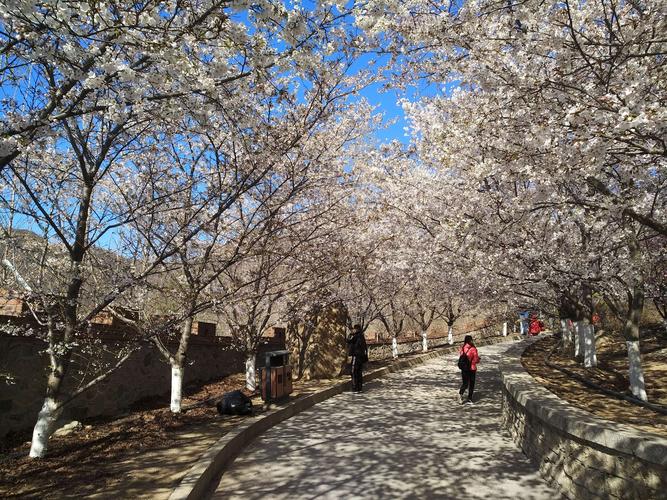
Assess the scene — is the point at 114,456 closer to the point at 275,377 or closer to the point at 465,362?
the point at 275,377

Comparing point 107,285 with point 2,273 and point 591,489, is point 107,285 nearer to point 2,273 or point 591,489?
point 2,273

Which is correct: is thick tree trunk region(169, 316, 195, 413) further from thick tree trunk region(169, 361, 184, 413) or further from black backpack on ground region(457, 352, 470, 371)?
black backpack on ground region(457, 352, 470, 371)

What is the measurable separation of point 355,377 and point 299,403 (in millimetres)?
2645

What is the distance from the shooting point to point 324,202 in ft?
41.9

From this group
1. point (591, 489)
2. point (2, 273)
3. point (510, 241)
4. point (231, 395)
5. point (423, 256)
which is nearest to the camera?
point (591, 489)

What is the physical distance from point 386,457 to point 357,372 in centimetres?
558

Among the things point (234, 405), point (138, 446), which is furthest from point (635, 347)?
point (138, 446)

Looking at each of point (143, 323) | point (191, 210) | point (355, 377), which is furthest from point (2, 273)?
point (355, 377)

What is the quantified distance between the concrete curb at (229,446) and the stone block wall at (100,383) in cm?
290

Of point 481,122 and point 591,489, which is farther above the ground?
point 481,122

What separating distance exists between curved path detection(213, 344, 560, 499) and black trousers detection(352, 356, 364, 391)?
1.28 meters

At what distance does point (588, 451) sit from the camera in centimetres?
496

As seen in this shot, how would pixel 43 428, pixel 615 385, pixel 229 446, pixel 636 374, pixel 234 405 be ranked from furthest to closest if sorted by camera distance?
pixel 615 385
pixel 234 405
pixel 636 374
pixel 229 446
pixel 43 428

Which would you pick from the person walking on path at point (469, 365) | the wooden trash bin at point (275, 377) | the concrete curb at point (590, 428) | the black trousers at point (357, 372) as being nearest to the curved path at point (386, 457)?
the person walking on path at point (469, 365)
